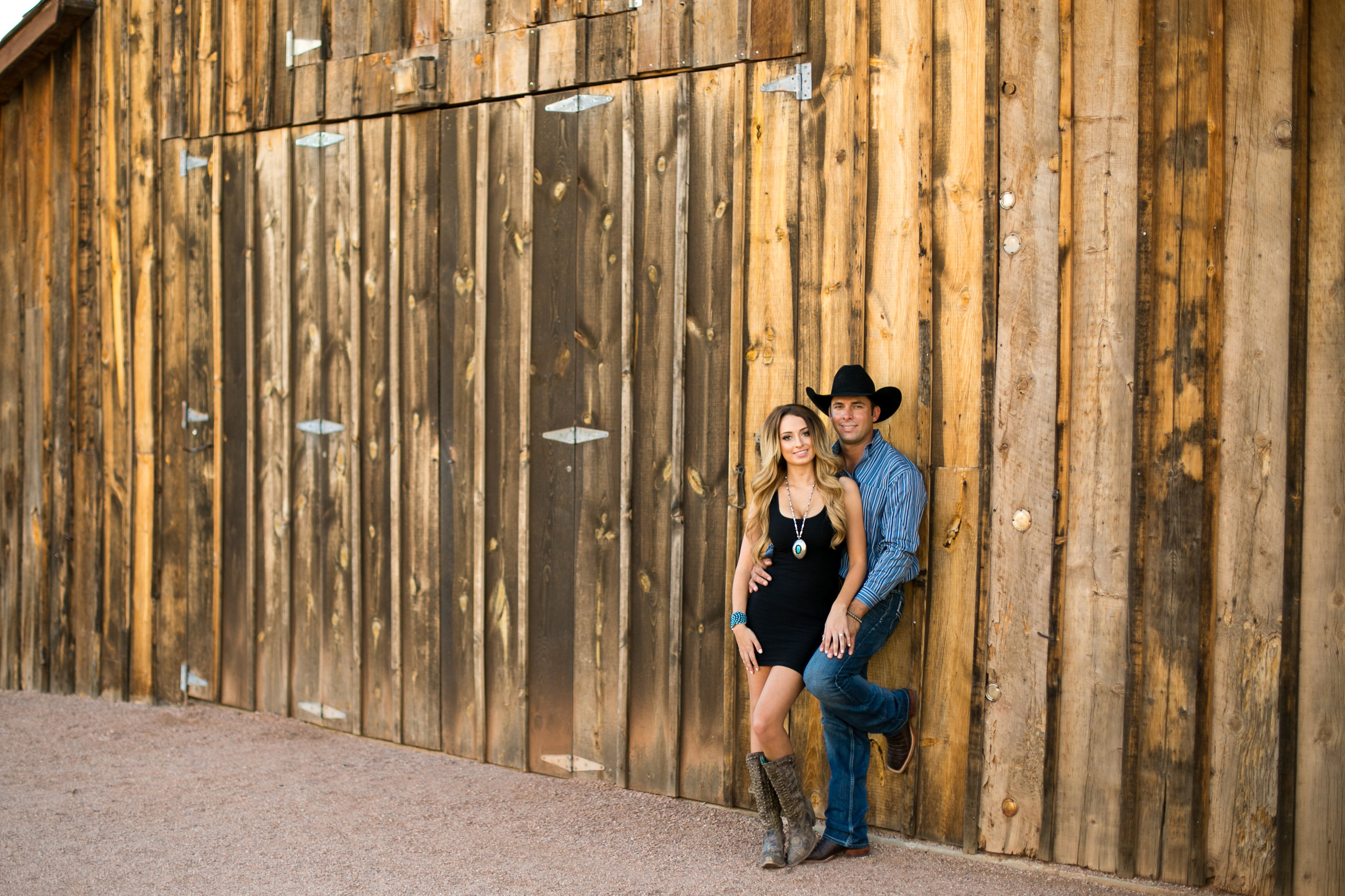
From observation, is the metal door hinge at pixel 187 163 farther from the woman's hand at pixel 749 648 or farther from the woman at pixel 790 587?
the woman's hand at pixel 749 648

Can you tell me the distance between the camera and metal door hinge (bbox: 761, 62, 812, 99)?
4.04 metres

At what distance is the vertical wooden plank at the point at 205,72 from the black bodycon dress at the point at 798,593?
3840mm

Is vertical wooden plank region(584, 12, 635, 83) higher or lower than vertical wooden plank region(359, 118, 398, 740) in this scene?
higher

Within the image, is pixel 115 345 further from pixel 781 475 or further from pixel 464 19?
pixel 781 475

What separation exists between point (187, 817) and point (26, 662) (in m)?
3.19

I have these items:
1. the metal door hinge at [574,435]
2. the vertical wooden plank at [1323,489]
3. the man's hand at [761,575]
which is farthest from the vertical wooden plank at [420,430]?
the vertical wooden plank at [1323,489]

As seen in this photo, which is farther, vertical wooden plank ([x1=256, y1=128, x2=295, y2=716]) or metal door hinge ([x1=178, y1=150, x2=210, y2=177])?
metal door hinge ([x1=178, y1=150, x2=210, y2=177])

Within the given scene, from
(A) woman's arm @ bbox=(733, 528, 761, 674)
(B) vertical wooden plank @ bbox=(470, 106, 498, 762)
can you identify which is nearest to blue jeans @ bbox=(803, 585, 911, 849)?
(A) woman's arm @ bbox=(733, 528, 761, 674)

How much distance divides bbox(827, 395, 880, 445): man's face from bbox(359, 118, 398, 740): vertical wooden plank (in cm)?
235

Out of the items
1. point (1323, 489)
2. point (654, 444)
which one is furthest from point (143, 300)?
point (1323, 489)

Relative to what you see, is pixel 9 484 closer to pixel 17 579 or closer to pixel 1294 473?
pixel 17 579

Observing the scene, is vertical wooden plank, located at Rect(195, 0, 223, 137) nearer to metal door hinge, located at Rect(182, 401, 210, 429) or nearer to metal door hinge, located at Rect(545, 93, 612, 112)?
metal door hinge, located at Rect(182, 401, 210, 429)

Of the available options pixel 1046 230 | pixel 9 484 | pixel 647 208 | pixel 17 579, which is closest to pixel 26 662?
pixel 17 579

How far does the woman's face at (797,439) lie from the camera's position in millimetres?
3662
